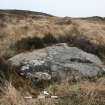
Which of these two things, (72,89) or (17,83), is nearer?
(72,89)

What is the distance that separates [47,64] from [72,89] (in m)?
2.58

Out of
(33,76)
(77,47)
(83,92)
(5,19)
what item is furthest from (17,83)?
(5,19)

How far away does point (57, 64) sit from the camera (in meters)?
9.55

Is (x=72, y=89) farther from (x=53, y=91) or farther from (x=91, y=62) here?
(x=91, y=62)

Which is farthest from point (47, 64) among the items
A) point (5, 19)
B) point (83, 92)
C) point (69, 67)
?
point (5, 19)

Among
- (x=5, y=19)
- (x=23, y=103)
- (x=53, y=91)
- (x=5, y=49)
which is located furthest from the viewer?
(x=5, y=19)

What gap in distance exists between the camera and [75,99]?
6398 mm

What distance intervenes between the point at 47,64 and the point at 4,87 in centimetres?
239

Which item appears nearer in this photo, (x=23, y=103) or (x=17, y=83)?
(x=23, y=103)

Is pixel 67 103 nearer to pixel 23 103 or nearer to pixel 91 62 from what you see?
pixel 23 103

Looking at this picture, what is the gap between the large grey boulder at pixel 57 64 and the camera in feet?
29.6

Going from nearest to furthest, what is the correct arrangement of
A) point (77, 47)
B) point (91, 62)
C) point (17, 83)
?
point (17, 83) → point (91, 62) → point (77, 47)

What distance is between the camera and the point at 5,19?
931 inches

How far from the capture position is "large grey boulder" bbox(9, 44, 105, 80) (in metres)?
9.02
